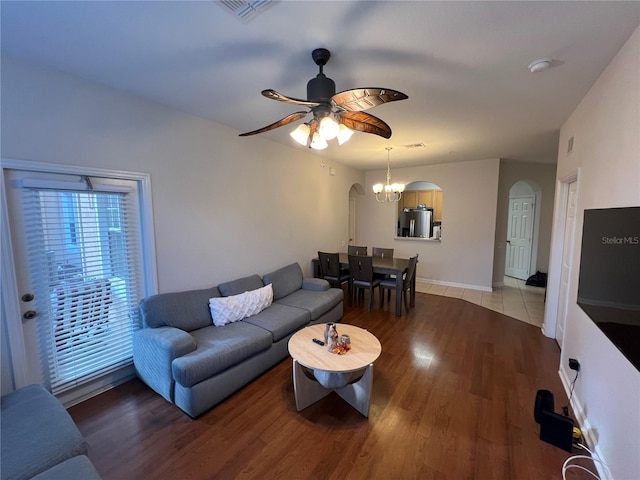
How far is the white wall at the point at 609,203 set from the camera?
4.60ft

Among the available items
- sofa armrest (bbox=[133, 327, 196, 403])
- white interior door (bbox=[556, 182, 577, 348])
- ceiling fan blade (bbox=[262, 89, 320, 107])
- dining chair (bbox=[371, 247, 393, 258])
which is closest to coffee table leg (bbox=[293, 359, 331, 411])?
sofa armrest (bbox=[133, 327, 196, 403])

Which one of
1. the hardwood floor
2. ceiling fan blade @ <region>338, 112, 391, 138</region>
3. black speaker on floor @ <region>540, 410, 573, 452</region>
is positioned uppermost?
ceiling fan blade @ <region>338, 112, 391, 138</region>

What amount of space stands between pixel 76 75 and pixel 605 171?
13.1 feet

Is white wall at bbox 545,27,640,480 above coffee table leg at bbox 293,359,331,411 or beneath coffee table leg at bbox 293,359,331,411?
above

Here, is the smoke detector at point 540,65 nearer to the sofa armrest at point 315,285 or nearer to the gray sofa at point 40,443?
the sofa armrest at point 315,285

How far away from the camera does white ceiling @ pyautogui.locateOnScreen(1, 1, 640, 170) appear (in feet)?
4.56

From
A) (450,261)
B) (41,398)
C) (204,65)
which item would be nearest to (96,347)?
(41,398)

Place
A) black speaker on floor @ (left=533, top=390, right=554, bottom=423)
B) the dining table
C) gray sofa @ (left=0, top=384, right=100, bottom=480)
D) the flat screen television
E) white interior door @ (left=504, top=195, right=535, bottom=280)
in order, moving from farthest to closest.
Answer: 1. white interior door @ (left=504, top=195, right=535, bottom=280)
2. the dining table
3. black speaker on floor @ (left=533, top=390, right=554, bottom=423)
4. the flat screen television
5. gray sofa @ (left=0, top=384, right=100, bottom=480)

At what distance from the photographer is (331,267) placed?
4539 millimetres

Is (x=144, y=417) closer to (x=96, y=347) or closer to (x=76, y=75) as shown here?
(x=96, y=347)

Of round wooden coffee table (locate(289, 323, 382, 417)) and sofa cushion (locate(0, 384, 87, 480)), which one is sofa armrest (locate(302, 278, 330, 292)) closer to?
round wooden coffee table (locate(289, 323, 382, 417))

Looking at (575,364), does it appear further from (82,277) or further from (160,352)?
(82,277)

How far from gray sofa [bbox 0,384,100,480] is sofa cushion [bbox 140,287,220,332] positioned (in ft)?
2.83

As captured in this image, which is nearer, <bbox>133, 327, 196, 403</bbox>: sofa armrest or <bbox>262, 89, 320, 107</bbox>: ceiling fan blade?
<bbox>262, 89, 320, 107</bbox>: ceiling fan blade
